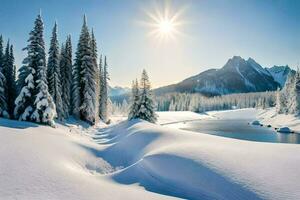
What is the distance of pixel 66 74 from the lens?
4328 cm

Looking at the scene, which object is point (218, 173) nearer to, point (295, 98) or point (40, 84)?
point (40, 84)

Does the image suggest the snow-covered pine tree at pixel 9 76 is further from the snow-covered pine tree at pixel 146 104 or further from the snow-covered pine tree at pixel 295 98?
the snow-covered pine tree at pixel 295 98

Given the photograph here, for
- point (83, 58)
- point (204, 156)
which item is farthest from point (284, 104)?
point (204, 156)

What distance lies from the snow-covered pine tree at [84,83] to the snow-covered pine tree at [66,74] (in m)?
1.04

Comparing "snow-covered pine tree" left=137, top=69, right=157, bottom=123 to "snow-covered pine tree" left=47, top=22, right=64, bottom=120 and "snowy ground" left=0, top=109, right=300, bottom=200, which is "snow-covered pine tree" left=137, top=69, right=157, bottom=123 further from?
"snowy ground" left=0, top=109, right=300, bottom=200

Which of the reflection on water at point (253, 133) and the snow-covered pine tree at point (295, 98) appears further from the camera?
the snow-covered pine tree at point (295, 98)

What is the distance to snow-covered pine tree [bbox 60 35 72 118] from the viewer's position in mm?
40162

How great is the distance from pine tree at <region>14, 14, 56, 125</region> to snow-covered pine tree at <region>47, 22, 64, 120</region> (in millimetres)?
7580

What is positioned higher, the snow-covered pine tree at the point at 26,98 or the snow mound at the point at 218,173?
the snow-covered pine tree at the point at 26,98

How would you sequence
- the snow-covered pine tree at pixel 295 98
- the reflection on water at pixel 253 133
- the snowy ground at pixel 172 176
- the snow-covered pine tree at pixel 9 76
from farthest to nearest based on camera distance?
1. the snow-covered pine tree at pixel 295 98
2. the reflection on water at pixel 253 133
3. the snow-covered pine tree at pixel 9 76
4. the snowy ground at pixel 172 176

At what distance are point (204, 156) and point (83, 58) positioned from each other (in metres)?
36.0

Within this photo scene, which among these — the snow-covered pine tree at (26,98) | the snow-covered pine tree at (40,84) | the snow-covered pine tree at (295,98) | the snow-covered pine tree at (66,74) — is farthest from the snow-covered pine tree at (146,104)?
the snow-covered pine tree at (295,98)

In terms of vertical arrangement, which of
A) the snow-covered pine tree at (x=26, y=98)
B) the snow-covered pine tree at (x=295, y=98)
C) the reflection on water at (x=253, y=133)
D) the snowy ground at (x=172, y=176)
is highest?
the snow-covered pine tree at (x=295, y=98)

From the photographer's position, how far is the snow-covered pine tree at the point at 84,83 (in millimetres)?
40750
